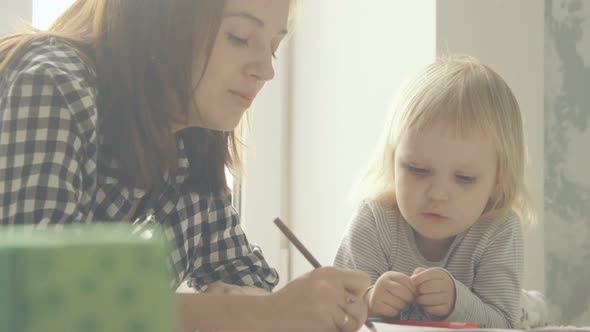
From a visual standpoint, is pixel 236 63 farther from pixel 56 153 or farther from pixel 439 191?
pixel 439 191

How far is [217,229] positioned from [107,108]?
11.4 inches

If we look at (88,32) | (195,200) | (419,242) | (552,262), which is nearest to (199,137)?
(195,200)

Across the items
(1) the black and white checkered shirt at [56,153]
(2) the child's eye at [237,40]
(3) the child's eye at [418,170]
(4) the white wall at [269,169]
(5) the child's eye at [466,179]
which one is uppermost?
(2) the child's eye at [237,40]

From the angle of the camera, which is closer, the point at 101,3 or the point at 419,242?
the point at 101,3

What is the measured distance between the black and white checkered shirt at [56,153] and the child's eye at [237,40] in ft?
0.52

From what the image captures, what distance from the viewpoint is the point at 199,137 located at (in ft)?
3.57

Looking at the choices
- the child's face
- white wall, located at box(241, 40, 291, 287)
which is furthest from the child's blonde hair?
white wall, located at box(241, 40, 291, 287)

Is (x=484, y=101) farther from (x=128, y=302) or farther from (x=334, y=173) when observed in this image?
(x=128, y=302)

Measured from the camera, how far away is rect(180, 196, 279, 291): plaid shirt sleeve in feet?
3.56

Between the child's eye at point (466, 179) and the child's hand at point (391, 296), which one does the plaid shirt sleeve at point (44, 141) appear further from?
the child's eye at point (466, 179)

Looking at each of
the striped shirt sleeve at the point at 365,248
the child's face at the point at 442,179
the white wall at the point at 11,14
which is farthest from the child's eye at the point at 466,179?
the white wall at the point at 11,14

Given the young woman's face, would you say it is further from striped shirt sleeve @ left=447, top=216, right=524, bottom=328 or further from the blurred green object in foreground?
the blurred green object in foreground

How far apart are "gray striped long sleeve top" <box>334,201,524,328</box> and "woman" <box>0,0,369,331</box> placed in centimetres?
19

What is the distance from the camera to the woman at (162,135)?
2.36 ft
